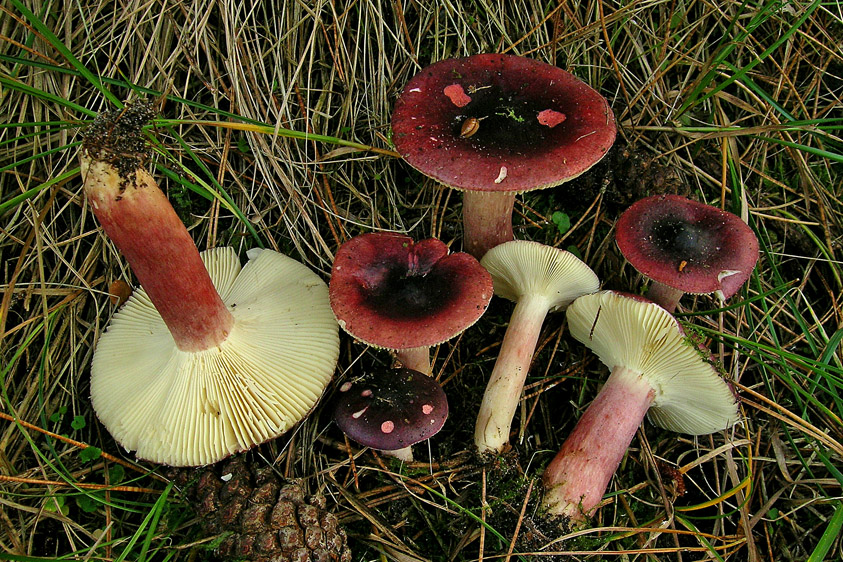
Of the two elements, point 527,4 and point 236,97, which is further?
point 527,4

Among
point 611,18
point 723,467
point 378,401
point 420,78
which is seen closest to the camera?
point 378,401

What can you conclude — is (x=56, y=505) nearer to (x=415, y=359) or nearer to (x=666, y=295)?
(x=415, y=359)

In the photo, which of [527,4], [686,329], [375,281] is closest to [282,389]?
[375,281]

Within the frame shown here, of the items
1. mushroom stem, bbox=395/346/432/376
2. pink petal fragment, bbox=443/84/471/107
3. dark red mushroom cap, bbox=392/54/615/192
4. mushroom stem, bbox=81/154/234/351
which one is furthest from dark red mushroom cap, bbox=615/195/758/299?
mushroom stem, bbox=81/154/234/351

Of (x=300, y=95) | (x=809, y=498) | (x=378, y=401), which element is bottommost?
(x=809, y=498)

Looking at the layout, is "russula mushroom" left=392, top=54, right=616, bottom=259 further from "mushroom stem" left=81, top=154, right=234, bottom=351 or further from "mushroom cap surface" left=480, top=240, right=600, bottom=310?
"mushroom stem" left=81, top=154, right=234, bottom=351

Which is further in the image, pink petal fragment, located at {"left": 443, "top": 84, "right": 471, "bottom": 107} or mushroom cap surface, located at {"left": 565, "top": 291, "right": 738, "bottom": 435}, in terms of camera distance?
pink petal fragment, located at {"left": 443, "top": 84, "right": 471, "bottom": 107}

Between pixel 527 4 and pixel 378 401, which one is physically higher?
pixel 527 4

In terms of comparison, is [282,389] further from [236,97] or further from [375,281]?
[236,97]
